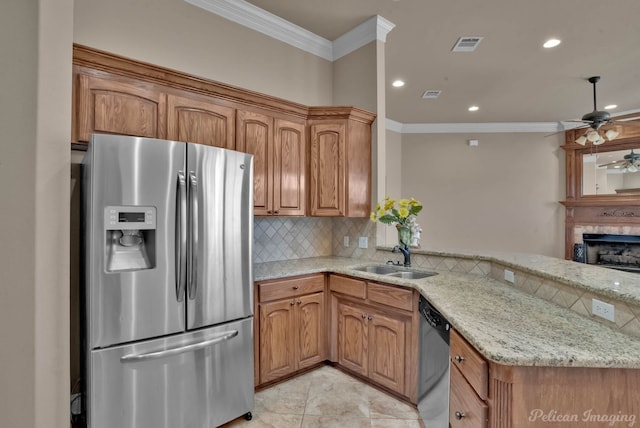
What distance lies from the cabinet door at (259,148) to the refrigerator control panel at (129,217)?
41.0 inches

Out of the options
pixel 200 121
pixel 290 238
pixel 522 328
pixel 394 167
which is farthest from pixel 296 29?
pixel 394 167

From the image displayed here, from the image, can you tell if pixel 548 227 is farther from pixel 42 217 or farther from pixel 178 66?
pixel 42 217

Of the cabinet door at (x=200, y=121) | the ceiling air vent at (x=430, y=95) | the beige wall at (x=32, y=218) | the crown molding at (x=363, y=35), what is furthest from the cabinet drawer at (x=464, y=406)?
the ceiling air vent at (x=430, y=95)

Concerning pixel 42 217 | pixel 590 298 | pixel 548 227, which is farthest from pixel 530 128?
pixel 42 217

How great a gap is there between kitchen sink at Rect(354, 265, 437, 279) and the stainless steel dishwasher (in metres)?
0.55

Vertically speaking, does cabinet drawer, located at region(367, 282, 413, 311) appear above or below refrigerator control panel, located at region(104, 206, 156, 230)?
below

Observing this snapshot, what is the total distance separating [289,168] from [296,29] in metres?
1.56

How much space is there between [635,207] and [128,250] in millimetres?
7620

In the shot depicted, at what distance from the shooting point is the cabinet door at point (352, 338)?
101 inches

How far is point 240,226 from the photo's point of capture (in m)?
2.07

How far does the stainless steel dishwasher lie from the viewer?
1.79 metres

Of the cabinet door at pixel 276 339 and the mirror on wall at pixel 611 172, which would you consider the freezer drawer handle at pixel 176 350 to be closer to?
the cabinet door at pixel 276 339

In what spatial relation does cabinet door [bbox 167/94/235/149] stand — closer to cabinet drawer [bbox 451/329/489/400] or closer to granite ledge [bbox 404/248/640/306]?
cabinet drawer [bbox 451/329/489/400]

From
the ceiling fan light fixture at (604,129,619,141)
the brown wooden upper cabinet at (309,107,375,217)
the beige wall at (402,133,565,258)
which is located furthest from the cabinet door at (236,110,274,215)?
the ceiling fan light fixture at (604,129,619,141)
